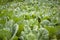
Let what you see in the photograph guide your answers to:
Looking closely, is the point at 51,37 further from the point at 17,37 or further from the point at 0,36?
the point at 0,36

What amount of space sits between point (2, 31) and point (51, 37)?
315mm

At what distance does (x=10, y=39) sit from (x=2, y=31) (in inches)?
2.8

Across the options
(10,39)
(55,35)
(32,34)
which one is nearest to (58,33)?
(55,35)

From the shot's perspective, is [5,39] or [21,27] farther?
[21,27]

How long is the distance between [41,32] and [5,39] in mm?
234

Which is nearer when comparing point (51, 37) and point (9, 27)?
point (51, 37)

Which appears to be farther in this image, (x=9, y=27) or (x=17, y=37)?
(x=9, y=27)

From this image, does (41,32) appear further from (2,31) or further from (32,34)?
(2,31)

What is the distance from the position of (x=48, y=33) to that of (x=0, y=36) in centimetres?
31

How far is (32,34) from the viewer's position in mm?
1146

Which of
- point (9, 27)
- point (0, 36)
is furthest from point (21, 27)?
point (0, 36)

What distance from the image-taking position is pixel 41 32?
3.99ft

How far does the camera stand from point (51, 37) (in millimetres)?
1221

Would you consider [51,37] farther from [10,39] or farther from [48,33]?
[10,39]
